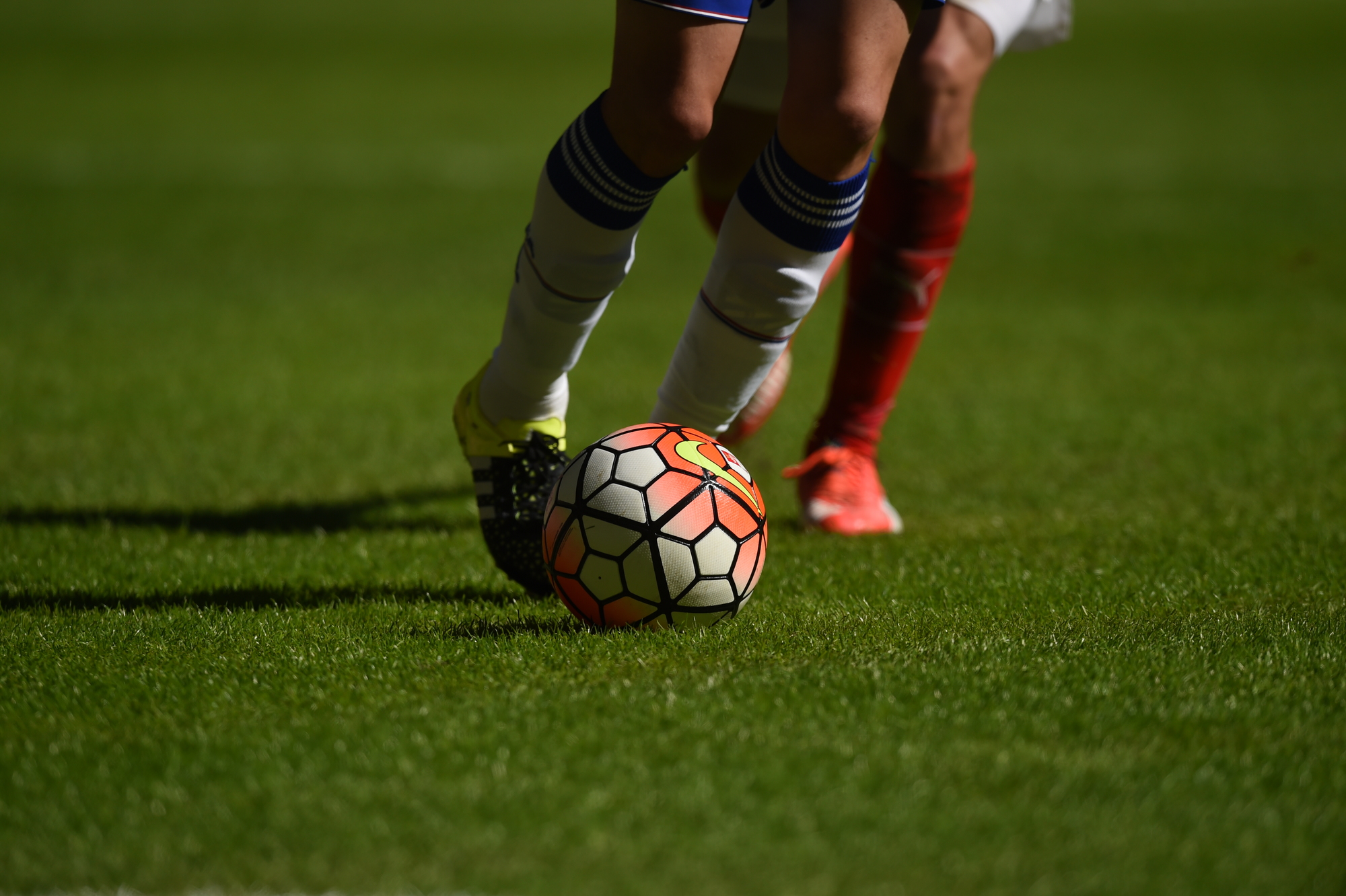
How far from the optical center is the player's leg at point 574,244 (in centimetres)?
220

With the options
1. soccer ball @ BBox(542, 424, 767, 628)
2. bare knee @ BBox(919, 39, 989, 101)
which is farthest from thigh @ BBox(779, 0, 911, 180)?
bare knee @ BBox(919, 39, 989, 101)

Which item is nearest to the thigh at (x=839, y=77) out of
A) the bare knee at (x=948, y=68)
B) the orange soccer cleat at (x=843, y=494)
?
the bare knee at (x=948, y=68)

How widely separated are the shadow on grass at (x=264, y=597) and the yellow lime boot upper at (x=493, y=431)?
290 millimetres

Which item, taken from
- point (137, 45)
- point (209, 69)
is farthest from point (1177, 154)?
point (137, 45)

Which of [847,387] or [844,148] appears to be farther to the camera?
[847,387]

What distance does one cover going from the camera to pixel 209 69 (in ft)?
73.6

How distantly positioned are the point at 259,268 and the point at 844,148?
21.4 feet

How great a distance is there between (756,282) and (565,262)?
0.37m

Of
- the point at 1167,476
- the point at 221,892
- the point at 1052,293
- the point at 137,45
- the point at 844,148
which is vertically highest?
the point at 844,148

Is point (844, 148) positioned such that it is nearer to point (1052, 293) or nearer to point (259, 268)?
point (1052, 293)

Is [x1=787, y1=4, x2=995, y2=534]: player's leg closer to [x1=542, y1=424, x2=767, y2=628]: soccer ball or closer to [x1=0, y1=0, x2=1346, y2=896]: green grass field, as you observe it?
[x1=0, y1=0, x2=1346, y2=896]: green grass field

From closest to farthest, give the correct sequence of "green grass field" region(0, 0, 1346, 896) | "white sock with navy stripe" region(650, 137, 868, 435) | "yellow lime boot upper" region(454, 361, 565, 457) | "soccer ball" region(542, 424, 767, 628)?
1. "green grass field" region(0, 0, 1346, 896)
2. "soccer ball" region(542, 424, 767, 628)
3. "white sock with navy stripe" region(650, 137, 868, 435)
4. "yellow lime boot upper" region(454, 361, 565, 457)

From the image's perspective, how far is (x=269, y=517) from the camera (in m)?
3.35

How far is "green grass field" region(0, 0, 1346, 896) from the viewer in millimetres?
1456
